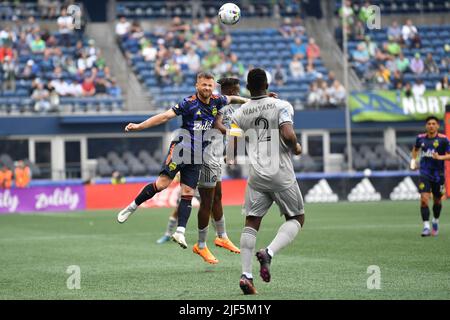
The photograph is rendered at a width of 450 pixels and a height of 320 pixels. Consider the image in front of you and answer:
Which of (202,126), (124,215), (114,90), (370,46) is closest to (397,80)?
→ (370,46)

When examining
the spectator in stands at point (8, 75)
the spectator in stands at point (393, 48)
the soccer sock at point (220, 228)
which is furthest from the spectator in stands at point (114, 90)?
the soccer sock at point (220, 228)

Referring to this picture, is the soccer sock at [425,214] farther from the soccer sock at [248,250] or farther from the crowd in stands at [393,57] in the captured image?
the crowd in stands at [393,57]

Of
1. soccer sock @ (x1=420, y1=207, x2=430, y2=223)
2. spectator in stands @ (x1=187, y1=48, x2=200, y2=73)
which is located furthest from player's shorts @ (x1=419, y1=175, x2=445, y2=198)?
spectator in stands @ (x1=187, y1=48, x2=200, y2=73)

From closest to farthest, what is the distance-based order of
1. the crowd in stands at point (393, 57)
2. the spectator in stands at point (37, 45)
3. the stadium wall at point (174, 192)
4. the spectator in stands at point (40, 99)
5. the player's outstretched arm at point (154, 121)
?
1. the player's outstretched arm at point (154, 121)
2. the stadium wall at point (174, 192)
3. the spectator in stands at point (40, 99)
4. the spectator in stands at point (37, 45)
5. the crowd in stands at point (393, 57)

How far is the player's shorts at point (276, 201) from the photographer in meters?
10.6

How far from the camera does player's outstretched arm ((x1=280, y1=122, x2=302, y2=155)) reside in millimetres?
10250

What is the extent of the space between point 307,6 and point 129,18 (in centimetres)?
802

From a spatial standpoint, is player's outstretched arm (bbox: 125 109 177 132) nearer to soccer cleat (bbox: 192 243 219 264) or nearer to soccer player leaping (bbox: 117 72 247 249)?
soccer player leaping (bbox: 117 72 247 249)

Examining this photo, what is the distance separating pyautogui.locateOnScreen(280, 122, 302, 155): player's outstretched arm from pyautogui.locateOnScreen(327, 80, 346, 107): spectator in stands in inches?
1177

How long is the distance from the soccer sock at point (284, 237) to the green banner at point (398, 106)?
98.4 feet

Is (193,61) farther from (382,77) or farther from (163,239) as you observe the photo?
(163,239)

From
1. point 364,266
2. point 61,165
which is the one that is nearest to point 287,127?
point 364,266
